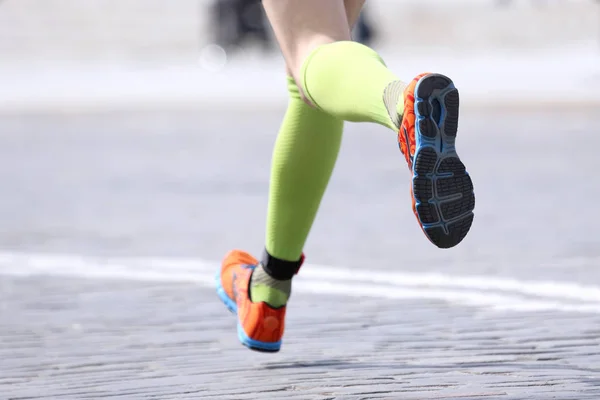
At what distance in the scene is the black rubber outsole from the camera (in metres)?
2.55

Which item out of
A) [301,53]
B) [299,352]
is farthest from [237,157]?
[301,53]

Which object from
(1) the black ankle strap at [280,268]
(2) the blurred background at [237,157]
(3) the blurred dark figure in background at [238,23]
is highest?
(1) the black ankle strap at [280,268]

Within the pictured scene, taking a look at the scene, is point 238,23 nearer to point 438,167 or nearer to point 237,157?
point 237,157

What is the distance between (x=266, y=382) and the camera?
3.22 metres

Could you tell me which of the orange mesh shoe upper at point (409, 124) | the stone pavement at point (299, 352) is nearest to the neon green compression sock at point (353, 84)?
the orange mesh shoe upper at point (409, 124)

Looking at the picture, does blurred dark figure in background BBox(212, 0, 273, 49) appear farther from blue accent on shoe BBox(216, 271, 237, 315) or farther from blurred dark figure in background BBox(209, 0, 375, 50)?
blue accent on shoe BBox(216, 271, 237, 315)

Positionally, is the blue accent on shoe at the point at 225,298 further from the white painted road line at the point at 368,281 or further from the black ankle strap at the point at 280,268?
the white painted road line at the point at 368,281

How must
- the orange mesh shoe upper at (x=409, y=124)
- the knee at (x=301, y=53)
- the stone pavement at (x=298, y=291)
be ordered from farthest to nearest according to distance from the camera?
the stone pavement at (x=298, y=291), the knee at (x=301, y=53), the orange mesh shoe upper at (x=409, y=124)

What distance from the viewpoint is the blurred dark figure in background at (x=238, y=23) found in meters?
27.2

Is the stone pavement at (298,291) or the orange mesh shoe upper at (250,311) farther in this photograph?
the orange mesh shoe upper at (250,311)

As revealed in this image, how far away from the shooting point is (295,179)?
3.43 m

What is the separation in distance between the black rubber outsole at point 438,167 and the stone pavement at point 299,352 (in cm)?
50

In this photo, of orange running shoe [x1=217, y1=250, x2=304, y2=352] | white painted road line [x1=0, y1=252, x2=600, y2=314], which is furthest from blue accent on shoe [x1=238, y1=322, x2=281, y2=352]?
white painted road line [x1=0, y1=252, x2=600, y2=314]

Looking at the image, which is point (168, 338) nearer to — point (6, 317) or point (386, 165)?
point (6, 317)
